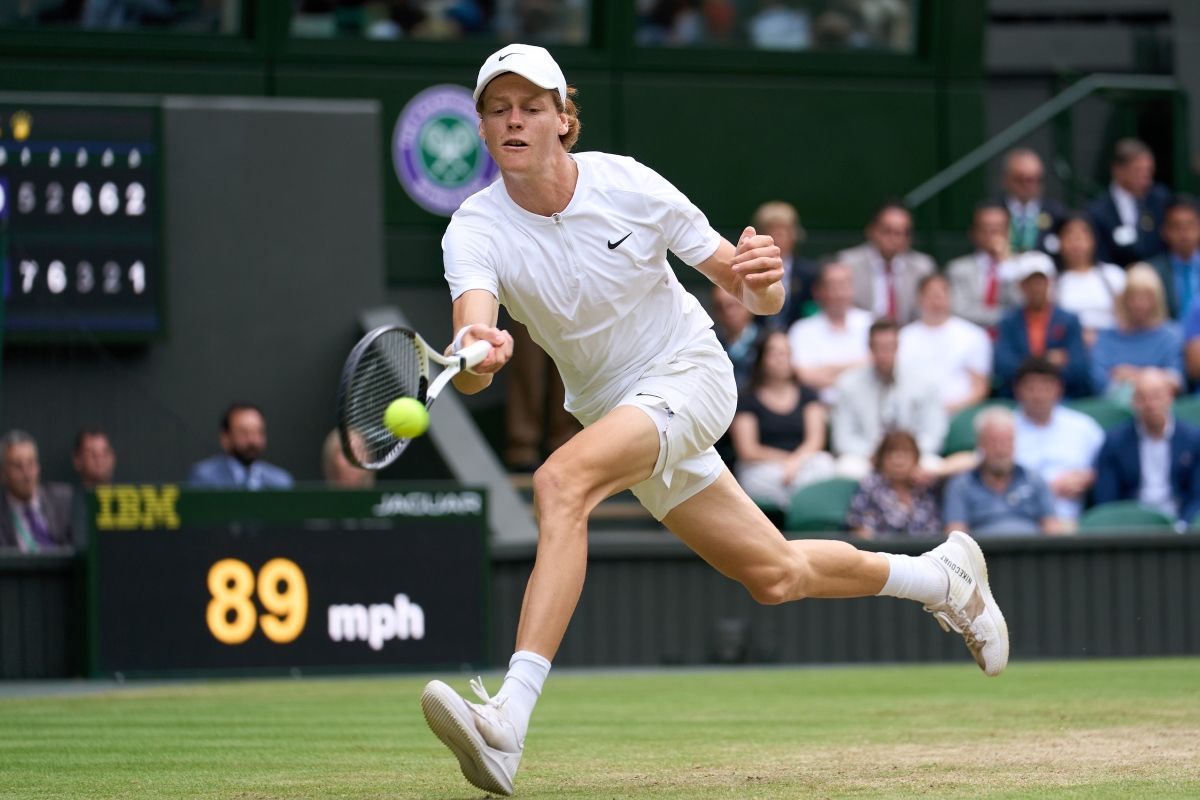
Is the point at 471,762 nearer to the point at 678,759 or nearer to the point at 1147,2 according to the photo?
the point at 678,759

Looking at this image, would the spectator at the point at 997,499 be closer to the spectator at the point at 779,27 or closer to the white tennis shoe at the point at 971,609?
the white tennis shoe at the point at 971,609

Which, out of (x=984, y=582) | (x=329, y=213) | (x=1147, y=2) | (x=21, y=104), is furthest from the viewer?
(x=1147, y=2)

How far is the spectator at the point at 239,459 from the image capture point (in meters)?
9.48

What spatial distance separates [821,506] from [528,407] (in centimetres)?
249

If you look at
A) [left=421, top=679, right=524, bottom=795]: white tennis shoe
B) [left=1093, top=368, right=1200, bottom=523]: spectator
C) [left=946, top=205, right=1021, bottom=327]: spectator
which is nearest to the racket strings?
[left=421, top=679, right=524, bottom=795]: white tennis shoe

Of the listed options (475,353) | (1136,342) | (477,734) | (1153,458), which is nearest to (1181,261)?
(1136,342)

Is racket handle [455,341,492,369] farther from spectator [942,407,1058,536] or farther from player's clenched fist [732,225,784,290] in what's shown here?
spectator [942,407,1058,536]

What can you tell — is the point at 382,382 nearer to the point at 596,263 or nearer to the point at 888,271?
the point at 596,263

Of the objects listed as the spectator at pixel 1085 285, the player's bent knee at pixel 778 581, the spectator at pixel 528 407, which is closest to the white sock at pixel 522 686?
the player's bent knee at pixel 778 581

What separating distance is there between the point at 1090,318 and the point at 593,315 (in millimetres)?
7398

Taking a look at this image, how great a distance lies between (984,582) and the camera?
5.57 meters

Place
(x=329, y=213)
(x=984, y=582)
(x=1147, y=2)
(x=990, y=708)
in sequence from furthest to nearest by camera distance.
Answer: (x=1147, y=2), (x=329, y=213), (x=990, y=708), (x=984, y=582)

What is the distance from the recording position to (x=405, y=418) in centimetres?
398

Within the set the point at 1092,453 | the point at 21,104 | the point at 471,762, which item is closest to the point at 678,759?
the point at 471,762
